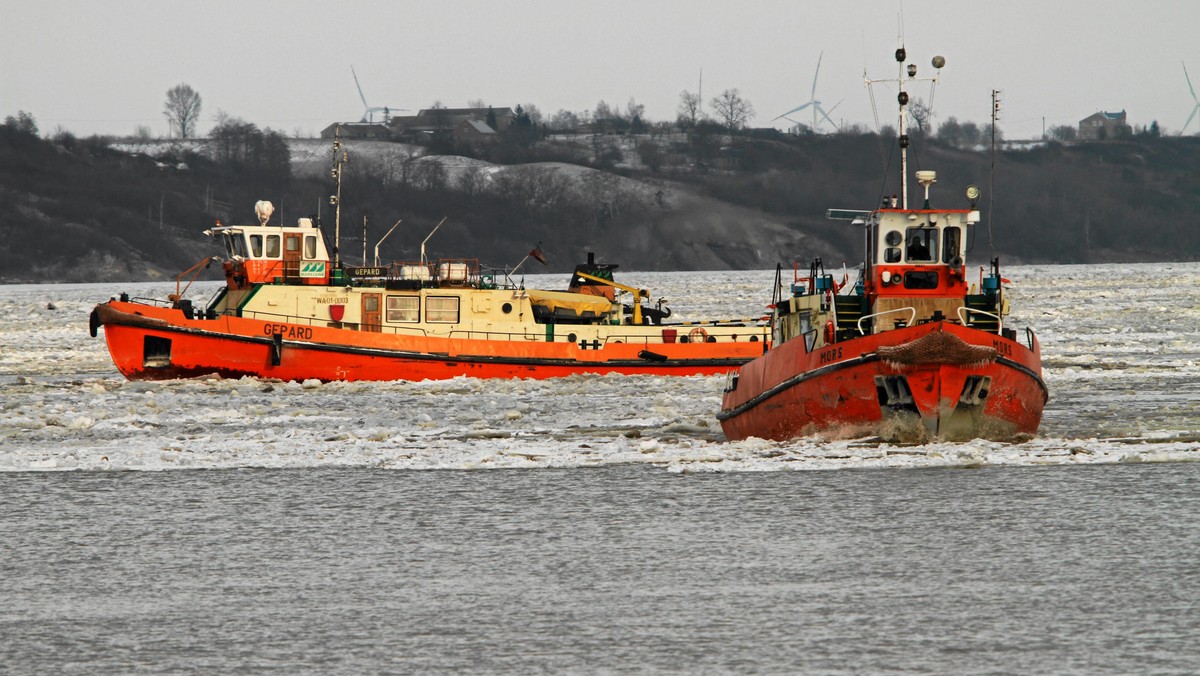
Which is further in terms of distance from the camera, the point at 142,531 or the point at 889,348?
the point at 889,348

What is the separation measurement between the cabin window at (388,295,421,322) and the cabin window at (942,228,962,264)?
17.3 metres

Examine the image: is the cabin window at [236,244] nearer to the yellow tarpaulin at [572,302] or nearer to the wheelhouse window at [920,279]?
the yellow tarpaulin at [572,302]

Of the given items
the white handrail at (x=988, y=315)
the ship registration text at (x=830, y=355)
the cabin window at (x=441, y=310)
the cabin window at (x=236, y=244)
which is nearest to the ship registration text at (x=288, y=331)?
the cabin window at (x=236, y=244)

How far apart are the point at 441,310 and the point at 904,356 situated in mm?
18624

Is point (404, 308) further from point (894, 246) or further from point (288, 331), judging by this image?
point (894, 246)

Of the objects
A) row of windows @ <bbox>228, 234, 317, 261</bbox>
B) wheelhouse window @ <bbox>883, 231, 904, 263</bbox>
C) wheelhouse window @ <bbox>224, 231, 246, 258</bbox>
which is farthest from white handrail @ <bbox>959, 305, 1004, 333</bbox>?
wheelhouse window @ <bbox>224, 231, 246, 258</bbox>

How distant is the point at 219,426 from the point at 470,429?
433 cm

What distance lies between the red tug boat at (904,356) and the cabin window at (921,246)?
0.01 m

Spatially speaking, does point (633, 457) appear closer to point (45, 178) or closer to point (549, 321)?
point (549, 321)

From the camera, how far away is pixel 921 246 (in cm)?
2064

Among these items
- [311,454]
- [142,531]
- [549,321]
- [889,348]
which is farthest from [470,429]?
[549,321]

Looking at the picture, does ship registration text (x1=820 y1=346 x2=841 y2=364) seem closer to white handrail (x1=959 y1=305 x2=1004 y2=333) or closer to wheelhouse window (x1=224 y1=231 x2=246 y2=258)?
white handrail (x1=959 y1=305 x2=1004 y2=333)

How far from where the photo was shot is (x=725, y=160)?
177 meters

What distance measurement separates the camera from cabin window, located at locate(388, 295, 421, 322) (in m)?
35.4
